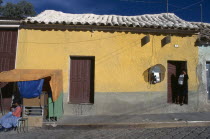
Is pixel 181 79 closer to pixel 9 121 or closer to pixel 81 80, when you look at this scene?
pixel 81 80

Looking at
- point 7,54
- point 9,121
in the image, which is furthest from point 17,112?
point 7,54

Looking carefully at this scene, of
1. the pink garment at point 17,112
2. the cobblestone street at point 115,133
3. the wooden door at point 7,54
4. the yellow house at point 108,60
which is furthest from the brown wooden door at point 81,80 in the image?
the wooden door at point 7,54

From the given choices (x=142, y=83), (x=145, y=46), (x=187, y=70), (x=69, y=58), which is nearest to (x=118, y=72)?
(x=142, y=83)

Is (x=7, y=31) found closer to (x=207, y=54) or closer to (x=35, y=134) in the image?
(x=35, y=134)

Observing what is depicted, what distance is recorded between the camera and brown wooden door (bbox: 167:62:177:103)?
9098 millimetres

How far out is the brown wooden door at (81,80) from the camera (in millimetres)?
8648

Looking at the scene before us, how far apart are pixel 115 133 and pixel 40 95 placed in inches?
121

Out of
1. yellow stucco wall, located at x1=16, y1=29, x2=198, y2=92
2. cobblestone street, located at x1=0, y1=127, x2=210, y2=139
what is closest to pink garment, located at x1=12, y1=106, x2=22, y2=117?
cobblestone street, located at x1=0, y1=127, x2=210, y2=139

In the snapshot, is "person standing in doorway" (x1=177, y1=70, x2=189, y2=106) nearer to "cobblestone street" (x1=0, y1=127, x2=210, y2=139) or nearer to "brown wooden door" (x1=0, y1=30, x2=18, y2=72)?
"cobblestone street" (x1=0, y1=127, x2=210, y2=139)

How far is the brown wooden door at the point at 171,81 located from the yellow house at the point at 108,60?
1.37ft

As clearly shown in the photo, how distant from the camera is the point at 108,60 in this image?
336 inches

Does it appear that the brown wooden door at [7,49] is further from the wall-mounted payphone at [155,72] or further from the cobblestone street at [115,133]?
the wall-mounted payphone at [155,72]

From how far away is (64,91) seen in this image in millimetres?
8367

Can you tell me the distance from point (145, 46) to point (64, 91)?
417cm
